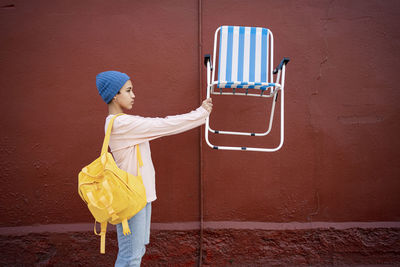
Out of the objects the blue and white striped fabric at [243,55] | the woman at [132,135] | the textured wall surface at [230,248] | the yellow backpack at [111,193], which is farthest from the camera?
the textured wall surface at [230,248]

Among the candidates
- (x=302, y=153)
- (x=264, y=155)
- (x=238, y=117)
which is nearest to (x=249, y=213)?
(x=264, y=155)

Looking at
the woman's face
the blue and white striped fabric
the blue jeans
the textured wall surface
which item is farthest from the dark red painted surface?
the blue jeans

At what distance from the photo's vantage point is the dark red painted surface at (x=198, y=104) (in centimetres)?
230

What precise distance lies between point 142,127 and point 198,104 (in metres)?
0.94

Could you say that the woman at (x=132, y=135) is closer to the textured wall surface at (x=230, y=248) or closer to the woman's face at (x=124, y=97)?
the woman's face at (x=124, y=97)

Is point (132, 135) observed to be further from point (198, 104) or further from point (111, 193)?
point (198, 104)

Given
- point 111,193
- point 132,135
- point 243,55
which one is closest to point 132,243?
point 111,193

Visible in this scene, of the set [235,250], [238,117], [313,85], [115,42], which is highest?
[115,42]

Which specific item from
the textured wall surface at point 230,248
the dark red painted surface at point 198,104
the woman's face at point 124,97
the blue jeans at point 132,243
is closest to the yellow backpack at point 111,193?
the blue jeans at point 132,243

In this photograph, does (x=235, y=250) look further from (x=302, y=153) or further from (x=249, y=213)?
(x=302, y=153)

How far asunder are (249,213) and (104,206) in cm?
140

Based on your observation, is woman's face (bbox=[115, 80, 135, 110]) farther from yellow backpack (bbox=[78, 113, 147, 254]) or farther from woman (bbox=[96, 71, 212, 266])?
yellow backpack (bbox=[78, 113, 147, 254])

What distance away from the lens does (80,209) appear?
7.61 ft

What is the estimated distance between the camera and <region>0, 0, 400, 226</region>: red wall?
2.30 m
